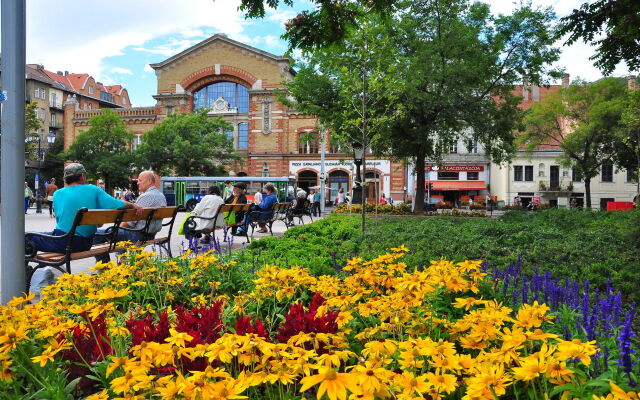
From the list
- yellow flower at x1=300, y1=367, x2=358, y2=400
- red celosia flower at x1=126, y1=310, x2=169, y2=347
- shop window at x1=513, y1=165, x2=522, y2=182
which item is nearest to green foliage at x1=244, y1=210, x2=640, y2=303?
red celosia flower at x1=126, y1=310, x2=169, y2=347

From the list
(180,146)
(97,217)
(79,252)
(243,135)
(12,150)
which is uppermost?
(243,135)

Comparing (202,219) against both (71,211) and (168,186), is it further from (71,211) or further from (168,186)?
(168,186)

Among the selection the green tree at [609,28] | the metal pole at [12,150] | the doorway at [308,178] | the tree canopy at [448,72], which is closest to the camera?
the metal pole at [12,150]

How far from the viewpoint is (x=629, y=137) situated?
95.1 ft

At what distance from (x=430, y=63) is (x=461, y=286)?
57.7 ft

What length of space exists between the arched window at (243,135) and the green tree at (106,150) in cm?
1081

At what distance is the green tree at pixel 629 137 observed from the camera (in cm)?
2593

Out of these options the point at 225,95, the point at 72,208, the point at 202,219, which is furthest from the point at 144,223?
the point at 225,95

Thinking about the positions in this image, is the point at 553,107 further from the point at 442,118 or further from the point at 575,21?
the point at 575,21

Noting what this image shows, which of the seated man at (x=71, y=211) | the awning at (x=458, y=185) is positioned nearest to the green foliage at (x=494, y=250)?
the seated man at (x=71, y=211)

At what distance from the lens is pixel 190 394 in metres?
1.17

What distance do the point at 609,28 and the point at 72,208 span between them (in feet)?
23.8

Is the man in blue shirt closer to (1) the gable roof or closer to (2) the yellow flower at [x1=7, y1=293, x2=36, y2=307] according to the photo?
(2) the yellow flower at [x1=7, y1=293, x2=36, y2=307]

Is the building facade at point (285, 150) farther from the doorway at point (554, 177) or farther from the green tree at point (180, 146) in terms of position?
the green tree at point (180, 146)
